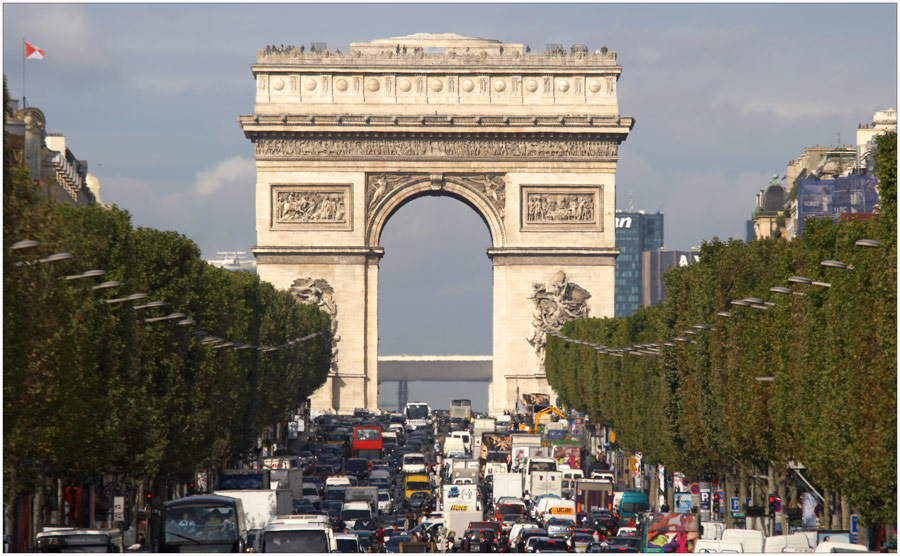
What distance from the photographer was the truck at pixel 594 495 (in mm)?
66125

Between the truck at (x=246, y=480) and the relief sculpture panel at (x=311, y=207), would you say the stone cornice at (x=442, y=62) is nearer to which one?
the relief sculpture panel at (x=311, y=207)

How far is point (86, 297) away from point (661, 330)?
26.6 metres

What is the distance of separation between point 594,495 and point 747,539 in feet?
83.4

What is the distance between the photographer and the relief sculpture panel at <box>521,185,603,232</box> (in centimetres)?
10356

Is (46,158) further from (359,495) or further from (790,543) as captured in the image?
(790,543)

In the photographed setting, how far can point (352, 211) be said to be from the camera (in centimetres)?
10381

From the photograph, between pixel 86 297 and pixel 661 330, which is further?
pixel 661 330

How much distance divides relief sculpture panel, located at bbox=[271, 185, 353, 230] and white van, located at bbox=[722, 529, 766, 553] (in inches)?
2514

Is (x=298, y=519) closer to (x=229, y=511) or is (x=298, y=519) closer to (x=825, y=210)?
(x=229, y=511)

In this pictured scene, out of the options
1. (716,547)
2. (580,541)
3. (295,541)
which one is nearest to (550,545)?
(580,541)

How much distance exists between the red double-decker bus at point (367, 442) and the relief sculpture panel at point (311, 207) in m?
20.8

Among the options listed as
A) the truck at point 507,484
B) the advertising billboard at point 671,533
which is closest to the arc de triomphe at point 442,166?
the truck at point 507,484

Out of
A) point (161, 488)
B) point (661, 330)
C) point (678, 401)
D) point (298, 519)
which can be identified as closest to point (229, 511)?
point (298, 519)

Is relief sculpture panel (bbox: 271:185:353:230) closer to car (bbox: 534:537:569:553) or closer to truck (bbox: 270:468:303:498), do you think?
truck (bbox: 270:468:303:498)
